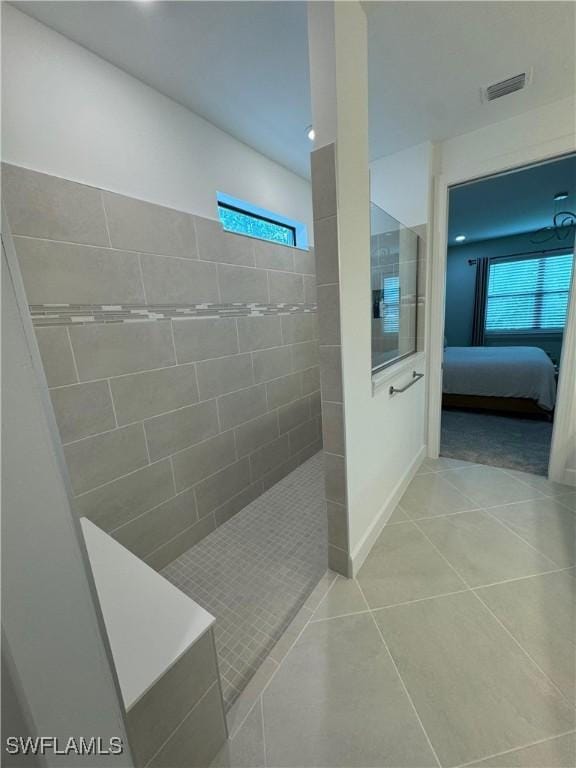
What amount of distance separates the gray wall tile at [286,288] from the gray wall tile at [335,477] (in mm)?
1357

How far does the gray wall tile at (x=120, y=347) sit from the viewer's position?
128 centimetres

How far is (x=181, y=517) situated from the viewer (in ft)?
5.65

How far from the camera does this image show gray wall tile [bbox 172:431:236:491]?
67.1 inches

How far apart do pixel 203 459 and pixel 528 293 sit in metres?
6.57

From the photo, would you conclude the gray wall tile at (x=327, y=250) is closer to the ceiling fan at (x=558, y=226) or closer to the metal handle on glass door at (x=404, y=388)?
the metal handle on glass door at (x=404, y=388)

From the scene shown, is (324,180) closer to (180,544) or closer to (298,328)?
(298,328)

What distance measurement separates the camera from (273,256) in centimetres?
223

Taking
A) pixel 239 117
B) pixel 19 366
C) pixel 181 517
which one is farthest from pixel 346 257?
pixel 181 517

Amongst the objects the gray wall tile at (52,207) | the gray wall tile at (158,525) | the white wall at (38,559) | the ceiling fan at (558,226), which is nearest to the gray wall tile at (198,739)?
the white wall at (38,559)

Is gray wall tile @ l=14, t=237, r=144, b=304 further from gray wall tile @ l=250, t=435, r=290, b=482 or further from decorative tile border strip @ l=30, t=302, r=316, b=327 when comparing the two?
gray wall tile @ l=250, t=435, r=290, b=482

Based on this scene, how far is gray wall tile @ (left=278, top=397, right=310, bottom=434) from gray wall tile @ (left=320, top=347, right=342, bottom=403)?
1.17 m

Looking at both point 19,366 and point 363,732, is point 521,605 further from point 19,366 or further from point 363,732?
point 19,366

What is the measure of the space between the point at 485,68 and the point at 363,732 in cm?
281

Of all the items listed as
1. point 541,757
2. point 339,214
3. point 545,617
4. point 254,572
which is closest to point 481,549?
point 545,617
